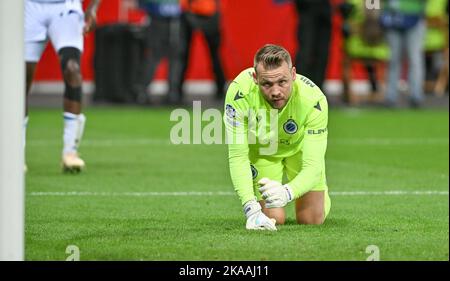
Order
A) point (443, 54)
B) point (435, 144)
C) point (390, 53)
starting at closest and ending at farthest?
point (435, 144)
point (390, 53)
point (443, 54)

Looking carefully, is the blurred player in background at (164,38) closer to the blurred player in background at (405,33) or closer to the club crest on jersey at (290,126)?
the blurred player in background at (405,33)

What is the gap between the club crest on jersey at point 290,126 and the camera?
27.2 feet

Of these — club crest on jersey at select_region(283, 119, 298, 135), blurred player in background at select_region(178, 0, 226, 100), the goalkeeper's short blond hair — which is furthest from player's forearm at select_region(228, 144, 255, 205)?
blurred player in background at select_region(178, 0, 226, 100)

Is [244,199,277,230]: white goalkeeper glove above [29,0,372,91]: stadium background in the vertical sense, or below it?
above

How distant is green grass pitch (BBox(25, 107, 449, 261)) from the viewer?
→ 7281mm

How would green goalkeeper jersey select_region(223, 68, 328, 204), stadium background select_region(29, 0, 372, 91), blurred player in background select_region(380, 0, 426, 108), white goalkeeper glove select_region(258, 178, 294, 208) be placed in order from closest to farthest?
white goalkeeper glove select_region(258, 178, 294, 208)
green goalkeeper jersey select_region(223, 68, 328, 204)
blurred player in background select_region(380, 0, 426, 108)
stadium background select_region(29, 0, 372, 91)

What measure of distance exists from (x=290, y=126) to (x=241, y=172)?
2.00ft

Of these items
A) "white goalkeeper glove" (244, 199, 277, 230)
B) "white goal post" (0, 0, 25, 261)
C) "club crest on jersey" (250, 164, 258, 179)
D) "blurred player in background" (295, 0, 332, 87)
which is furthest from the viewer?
"blurred player in background" (295, 0, 332, 87)

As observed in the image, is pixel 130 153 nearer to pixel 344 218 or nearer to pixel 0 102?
pixel 344 218

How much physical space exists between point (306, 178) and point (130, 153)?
23.0ft

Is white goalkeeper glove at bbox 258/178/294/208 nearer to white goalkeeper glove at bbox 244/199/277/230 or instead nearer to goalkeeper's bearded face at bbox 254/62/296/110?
white goalkeeper glove at bbox 244/199/277/230

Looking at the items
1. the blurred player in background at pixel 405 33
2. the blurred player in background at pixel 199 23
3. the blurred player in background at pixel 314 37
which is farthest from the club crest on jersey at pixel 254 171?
the blurred player in background at pixel 199 23
